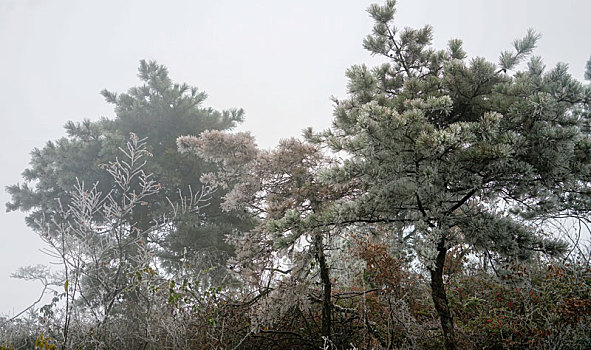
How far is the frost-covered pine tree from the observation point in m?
3.04

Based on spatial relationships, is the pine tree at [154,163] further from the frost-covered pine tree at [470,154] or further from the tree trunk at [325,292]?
the frost-covered pine tree at [470,154]

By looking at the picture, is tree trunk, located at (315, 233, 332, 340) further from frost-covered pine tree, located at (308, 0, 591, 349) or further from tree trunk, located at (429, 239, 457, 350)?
tree trunk, located at (429, 239, 457, 350)

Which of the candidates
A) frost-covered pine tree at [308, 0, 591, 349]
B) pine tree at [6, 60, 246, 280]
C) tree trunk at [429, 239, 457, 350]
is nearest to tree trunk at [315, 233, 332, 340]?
frost-covered pine tree at [308, 0, 591, 349]

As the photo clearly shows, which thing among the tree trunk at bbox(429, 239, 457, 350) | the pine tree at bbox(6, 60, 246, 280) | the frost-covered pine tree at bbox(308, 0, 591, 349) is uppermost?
the pine tree at bbox(6, 60, 246, 280)

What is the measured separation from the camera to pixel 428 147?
2953mm

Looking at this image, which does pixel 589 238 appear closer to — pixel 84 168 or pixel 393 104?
pixel 393 104

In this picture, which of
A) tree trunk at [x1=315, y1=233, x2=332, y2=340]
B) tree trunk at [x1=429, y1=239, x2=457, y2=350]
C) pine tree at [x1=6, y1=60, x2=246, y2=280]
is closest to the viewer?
tree trunk at [x1=429, y1=239, x2=457, y2=350]

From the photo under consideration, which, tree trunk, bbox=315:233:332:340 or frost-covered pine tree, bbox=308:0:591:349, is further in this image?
tree trunk, bbox=315:233:332:340

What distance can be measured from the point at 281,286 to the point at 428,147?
2468 millimetres

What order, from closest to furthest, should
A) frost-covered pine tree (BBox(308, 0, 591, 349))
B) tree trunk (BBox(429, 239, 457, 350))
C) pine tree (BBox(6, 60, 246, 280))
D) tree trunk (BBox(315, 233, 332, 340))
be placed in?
1. frost-covered pine tree (BBox(308, 0, 591, 349))
2. tree trunk (BBox(429, 239, 457, 350))
3. tree trunk (BBox(315, 233, 332, 340))
4. pine tree (BBox(6, 60, 246, 280))

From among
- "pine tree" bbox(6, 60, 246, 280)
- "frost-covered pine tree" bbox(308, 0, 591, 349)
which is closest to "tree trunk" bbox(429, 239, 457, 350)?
"frost-covered pine tree" bbox(308, 0, 591, 349)

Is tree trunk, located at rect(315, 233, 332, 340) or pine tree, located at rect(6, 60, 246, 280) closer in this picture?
tree trunk, located at rect(315, 233, 332, 340)

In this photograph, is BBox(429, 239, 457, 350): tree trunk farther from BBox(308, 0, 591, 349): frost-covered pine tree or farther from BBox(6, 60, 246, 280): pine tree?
BBox(6, 60, 246, 280): pine tree

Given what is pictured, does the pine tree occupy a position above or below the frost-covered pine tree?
above
